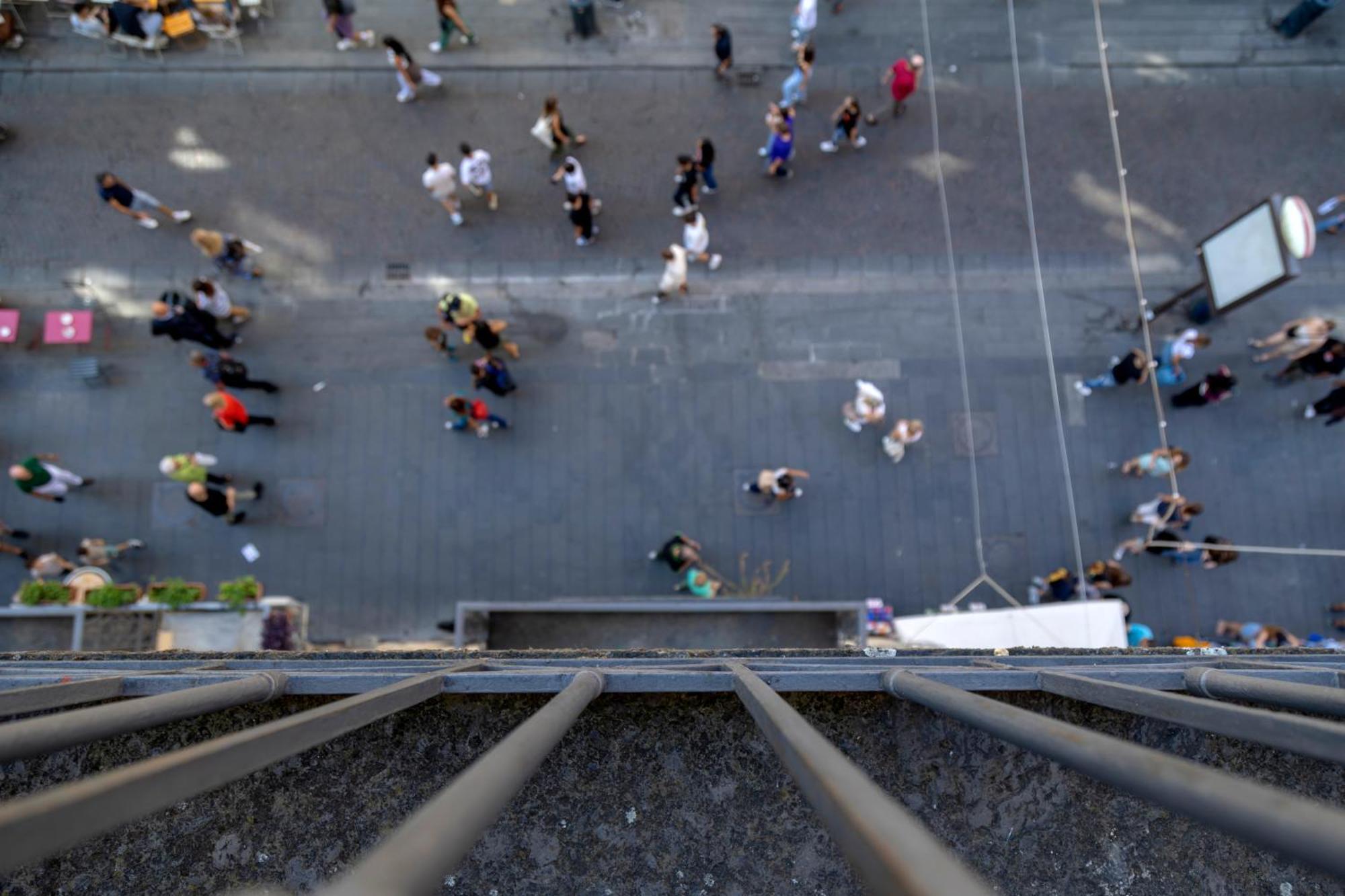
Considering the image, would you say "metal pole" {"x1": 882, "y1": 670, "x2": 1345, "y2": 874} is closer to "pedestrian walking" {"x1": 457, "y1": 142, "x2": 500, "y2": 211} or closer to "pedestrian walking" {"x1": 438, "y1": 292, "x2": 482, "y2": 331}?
"pedestrian walking" {"x1": 438, "y1": 292, "x2": 482, "y2": 331}

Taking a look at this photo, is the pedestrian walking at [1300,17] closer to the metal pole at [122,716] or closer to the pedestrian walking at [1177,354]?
the pedestrian walking at [1177,354]

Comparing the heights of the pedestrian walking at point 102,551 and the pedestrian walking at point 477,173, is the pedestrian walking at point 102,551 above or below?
below

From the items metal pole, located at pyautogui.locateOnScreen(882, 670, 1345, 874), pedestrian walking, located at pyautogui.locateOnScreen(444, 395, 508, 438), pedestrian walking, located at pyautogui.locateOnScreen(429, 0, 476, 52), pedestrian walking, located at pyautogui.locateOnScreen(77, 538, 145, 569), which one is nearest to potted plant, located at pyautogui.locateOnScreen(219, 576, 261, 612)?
pedestrian walking, located at pyautogui.locateOnScreen(77, 538, 145, 569)

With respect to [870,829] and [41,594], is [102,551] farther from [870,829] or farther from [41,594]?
[870,829]

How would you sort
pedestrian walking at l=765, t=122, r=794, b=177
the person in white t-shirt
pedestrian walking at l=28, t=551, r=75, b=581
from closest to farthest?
pedestrian walking at l=28, t=551, r=75, b=581 → the person in white t-shirt → pedestrian walking at l=765, t=122, r=794, b=177

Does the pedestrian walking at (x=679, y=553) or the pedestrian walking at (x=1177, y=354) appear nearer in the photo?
the pedestrian walking at (x=679, y=553)

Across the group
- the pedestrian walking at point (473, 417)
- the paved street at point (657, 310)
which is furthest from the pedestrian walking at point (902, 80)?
the pedestrian walking at point (473, 417)
